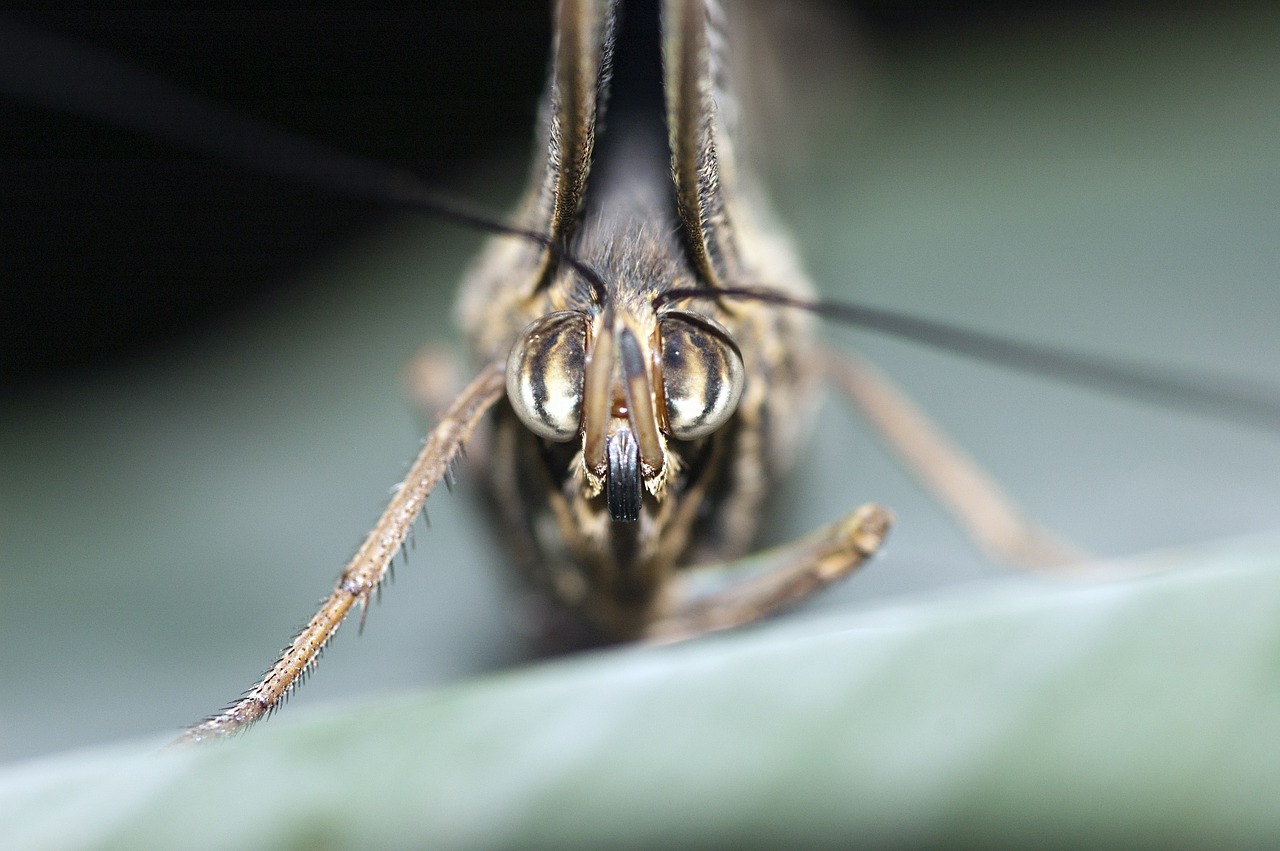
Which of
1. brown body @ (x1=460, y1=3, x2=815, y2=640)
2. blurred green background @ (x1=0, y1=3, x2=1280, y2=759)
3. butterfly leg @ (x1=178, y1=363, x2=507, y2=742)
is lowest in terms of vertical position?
butterfly leg @ (x1=178, y1=363, x2=507, y2=742)

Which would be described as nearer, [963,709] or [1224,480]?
[963,709]

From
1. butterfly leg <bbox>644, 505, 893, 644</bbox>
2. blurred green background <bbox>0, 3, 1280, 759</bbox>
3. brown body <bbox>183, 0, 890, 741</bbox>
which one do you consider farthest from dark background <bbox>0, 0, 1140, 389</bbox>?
butterfly leg <bbox>644, 505, 893, 644</bbox>

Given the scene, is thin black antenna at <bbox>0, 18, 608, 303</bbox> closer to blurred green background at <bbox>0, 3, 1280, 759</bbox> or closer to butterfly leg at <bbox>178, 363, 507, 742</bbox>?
butterfly leg at <bbox>178, 363, 507, 742</bbox>

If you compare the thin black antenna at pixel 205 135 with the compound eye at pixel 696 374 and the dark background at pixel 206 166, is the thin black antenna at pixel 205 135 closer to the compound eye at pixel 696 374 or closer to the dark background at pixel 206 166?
the compound eye at pixel 696 374

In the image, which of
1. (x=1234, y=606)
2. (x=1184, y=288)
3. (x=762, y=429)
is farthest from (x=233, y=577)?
(x=1184, y=288)

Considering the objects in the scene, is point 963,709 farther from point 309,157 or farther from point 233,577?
point 233,577

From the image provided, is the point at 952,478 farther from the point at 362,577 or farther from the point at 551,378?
the point at 362,577

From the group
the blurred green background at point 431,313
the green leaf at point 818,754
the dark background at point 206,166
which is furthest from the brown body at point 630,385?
the dark background at point 206,166
